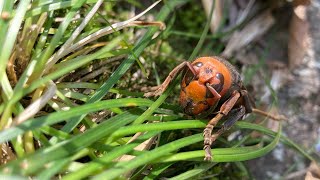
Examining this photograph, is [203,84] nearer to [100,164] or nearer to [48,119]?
[100,164]

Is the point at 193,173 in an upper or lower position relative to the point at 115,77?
lower

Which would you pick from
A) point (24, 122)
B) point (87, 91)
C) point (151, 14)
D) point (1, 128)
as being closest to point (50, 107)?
point (87, 91)

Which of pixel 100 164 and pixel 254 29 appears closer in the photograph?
pixel 100 164

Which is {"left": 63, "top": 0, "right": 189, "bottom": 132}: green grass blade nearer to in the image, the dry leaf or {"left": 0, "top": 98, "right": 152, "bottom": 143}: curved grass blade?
{"left": 0, "top": 98, "right": 152, "bottom": 143}: curved grass blade

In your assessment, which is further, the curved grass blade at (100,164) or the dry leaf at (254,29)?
the dry leaf at (254,29)

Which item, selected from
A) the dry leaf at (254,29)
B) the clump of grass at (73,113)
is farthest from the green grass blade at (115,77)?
the dry leaf at (254,29)

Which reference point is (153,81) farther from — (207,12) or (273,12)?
(273,12)

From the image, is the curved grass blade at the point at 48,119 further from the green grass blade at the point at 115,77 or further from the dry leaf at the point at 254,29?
the dry leaf at the point at 254,29

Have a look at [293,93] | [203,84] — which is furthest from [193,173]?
[293,93]

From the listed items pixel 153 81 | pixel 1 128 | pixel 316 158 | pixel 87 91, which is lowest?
pixel 316 158
